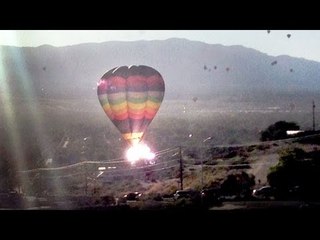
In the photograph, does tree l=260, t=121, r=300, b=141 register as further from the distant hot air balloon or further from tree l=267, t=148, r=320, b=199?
the distant hot air balloon

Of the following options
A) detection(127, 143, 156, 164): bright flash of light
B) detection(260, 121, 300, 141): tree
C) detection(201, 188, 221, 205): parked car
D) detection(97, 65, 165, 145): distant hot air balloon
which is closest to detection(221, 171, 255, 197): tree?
detection(201, 188, 221, 205): parked car

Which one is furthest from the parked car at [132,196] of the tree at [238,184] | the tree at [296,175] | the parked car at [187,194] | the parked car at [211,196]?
the tree at [296,175]

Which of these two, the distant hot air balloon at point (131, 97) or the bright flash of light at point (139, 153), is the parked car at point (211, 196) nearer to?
the bright flash of light at point (139, 153)

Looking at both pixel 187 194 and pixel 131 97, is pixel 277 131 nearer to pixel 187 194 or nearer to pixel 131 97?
pixel 187 194

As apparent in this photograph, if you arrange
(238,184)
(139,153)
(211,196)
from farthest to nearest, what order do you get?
1. (139,153)
2. (238,184)
3. (211,196)

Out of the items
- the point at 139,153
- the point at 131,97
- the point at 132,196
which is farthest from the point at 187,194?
the point at 131,97

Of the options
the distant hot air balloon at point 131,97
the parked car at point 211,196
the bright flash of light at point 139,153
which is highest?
the distant hot air balloon at point 131,97

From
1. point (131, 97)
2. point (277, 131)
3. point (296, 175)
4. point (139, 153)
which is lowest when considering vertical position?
point (296, 175)
